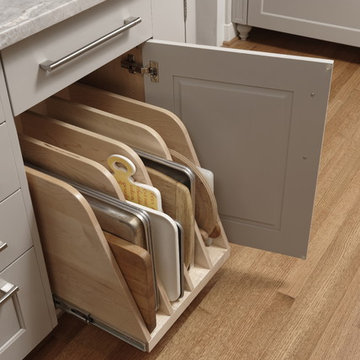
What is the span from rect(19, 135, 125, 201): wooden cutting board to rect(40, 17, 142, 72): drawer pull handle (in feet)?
0.63

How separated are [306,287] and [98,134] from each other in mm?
735

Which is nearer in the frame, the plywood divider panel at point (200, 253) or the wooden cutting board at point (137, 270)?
the wooden cutting board at point (137, 270)

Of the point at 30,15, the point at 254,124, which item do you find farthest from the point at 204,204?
the point at 30,15

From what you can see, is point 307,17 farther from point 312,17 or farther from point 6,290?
point 6,290

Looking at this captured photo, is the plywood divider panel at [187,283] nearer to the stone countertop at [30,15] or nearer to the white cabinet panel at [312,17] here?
the stone countertop at [30,15]

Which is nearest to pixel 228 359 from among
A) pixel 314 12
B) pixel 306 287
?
pixel 306 287

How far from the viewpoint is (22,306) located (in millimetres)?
1276

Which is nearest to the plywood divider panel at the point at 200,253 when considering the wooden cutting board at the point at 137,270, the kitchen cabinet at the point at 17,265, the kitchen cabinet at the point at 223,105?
the kitchen cabinet at the point at 223,105

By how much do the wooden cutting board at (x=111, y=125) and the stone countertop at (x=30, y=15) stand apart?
30 cm

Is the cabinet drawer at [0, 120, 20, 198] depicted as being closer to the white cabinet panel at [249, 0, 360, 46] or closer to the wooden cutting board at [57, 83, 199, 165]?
the wooden cutting board at [57, 83, 199, 165]

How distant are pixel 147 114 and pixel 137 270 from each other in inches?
16.6

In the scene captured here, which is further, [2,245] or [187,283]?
[187,283]

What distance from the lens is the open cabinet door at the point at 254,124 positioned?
1.27m

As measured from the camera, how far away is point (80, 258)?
1.23 metres
